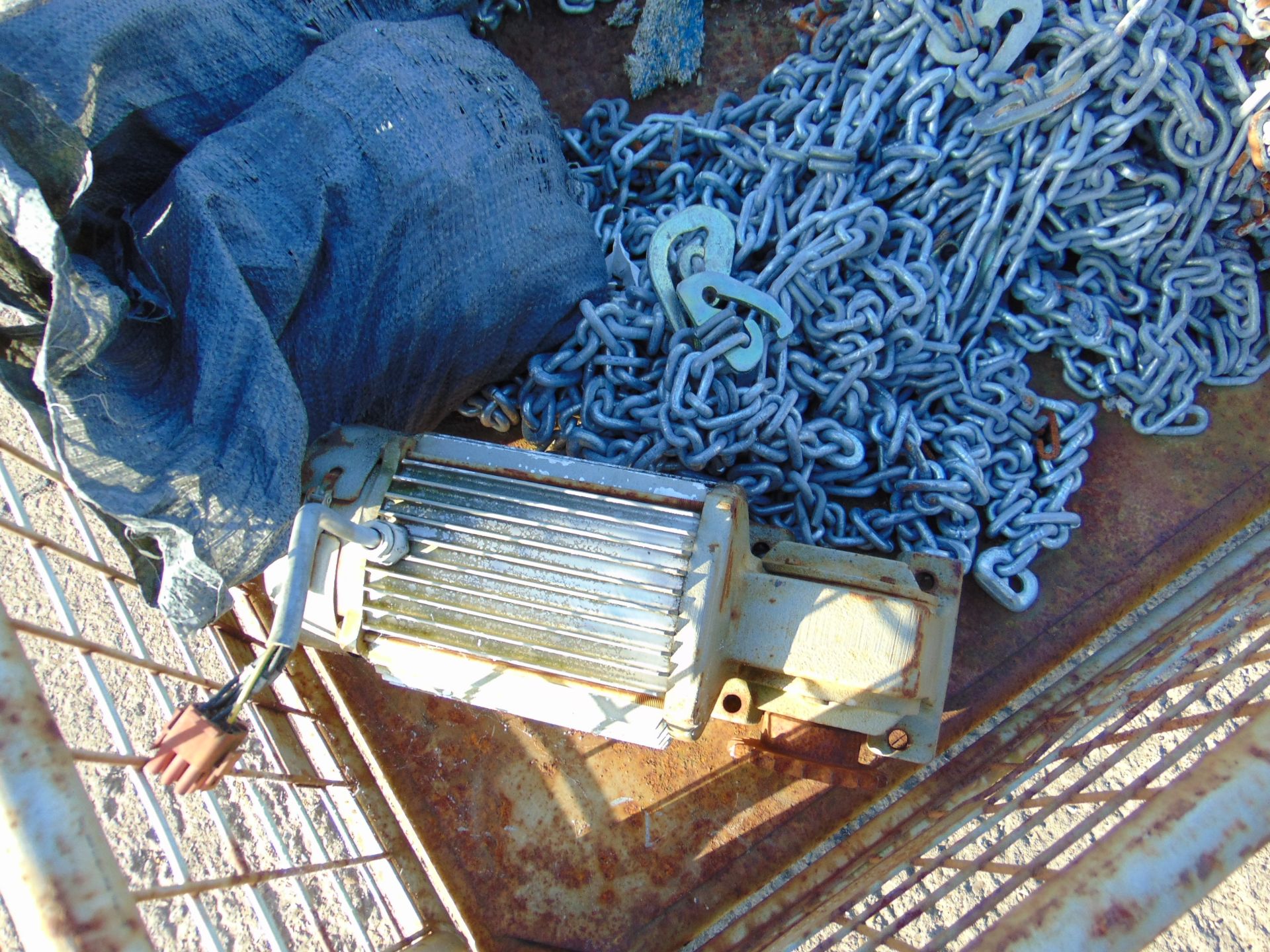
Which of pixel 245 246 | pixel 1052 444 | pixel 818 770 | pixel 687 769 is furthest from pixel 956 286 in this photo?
pixel 245 246

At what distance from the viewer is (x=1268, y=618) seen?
1386 mm

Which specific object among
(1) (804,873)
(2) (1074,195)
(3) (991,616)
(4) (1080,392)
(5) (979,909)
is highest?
(2) (1074,195)

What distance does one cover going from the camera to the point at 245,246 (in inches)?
56.4

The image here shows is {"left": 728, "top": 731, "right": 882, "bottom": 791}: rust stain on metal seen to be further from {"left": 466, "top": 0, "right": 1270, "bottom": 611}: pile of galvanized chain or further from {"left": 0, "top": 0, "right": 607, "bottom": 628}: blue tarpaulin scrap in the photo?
{"left": 0, "top": 0, "right": 607, "bottom": 628}: blue tarpaulin scrap

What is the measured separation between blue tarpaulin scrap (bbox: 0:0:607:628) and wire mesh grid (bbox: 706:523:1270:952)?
3.85ft

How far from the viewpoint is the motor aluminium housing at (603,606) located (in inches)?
54.2

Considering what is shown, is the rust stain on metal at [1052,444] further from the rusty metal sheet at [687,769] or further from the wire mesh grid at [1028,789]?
the wire mesh grid at [1028,789]

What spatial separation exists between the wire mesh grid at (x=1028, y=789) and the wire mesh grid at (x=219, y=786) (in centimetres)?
81

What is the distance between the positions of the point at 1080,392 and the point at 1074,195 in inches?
17.3

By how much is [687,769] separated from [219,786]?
1428mm

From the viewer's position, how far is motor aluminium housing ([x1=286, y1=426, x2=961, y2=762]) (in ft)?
4.52

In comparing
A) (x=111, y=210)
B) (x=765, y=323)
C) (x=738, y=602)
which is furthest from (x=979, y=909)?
(x=111, y=210)

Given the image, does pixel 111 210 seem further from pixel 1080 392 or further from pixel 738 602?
pixel 1080 392

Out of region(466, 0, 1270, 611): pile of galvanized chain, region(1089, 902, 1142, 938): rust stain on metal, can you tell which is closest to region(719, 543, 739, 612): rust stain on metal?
region(466, 0, 1270, 611): pile of galvanized chain
